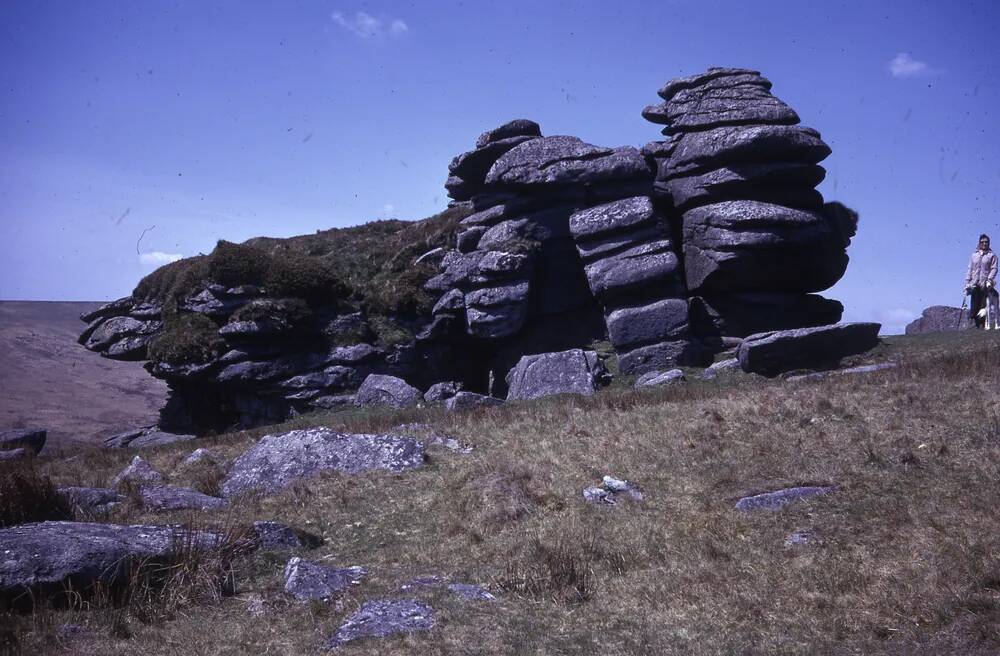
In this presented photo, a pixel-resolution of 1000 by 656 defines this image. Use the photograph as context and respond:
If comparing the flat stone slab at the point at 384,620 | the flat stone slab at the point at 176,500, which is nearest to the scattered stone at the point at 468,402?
the flat stone slab at the point at 176,500

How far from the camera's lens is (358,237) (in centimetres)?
4675

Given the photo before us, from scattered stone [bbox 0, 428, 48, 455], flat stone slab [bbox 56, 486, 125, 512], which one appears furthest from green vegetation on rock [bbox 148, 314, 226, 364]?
flat stone slab [bbox 56, 486, 125, 512]

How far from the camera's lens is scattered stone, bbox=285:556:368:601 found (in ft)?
29.6

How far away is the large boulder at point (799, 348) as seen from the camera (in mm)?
25391

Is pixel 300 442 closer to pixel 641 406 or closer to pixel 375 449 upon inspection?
pixel 375 449

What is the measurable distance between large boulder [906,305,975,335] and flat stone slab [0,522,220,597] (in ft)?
108

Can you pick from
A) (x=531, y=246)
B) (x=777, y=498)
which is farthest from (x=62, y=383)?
(x=777, y=498)

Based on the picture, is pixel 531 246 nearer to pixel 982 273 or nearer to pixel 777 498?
pixel 982 273

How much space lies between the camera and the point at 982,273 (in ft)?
83.9

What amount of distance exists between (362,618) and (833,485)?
7352mm

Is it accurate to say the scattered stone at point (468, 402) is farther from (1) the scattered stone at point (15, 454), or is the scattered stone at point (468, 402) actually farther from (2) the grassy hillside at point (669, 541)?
(1) the scattered stone at point (15, 454)

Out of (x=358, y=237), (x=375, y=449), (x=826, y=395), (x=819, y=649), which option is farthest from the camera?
(x=358, y=237)

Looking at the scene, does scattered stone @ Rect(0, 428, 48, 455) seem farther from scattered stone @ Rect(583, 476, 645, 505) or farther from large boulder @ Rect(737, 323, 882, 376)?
large boulder @ Rect(737, 323, 882, 376)

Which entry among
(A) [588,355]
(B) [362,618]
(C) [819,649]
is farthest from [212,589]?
(A) [588,355]
